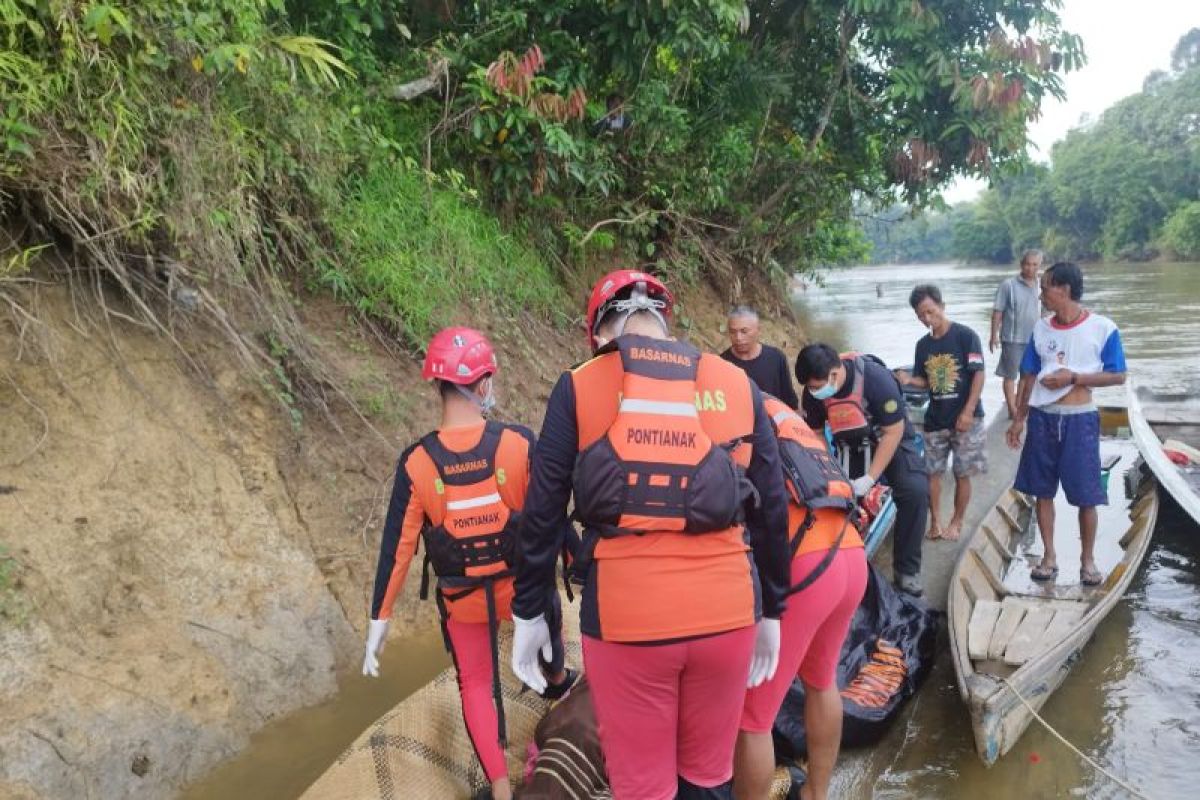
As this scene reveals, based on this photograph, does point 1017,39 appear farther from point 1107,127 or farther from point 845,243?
point 1107,127

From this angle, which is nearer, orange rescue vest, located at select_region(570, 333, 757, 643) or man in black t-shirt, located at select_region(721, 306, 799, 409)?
orange rescue vest, located at select_region(570, 333, 757, 643)

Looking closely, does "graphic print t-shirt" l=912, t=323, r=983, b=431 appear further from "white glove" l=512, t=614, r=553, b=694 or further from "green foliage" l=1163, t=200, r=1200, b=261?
"green foliage" l=1163, t=200, r=1200, b=261

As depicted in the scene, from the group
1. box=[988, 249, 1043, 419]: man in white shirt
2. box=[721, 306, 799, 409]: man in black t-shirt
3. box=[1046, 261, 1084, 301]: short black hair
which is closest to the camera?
box=[1046, 261, 1084, 301]: short black hair

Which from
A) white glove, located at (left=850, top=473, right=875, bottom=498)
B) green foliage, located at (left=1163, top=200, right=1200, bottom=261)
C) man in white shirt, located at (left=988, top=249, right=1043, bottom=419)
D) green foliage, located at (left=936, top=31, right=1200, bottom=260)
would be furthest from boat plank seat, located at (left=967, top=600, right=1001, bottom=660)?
green foliage, located at (left=936, top=31, right=1200, bottom=260)

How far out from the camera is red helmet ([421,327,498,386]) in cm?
270

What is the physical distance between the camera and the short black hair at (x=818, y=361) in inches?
150

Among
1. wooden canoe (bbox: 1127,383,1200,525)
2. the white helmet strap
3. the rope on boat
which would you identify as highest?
the white helmet strap

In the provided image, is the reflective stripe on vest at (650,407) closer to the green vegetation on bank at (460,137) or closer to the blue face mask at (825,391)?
the blue face mask at (825,391)

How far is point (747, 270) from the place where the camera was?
11031mm

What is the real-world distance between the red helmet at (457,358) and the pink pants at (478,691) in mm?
877

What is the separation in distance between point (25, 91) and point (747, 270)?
8909 millimetres

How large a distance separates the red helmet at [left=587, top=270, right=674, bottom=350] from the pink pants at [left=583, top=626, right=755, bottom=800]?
84cm

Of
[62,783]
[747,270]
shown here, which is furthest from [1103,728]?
[747,270]

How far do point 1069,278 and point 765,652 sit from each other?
122 inches
